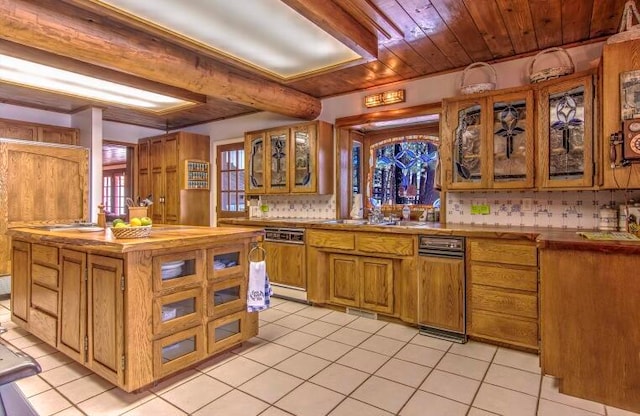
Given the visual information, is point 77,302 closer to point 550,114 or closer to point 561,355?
point 561,355

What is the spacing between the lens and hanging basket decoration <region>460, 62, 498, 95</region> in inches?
126

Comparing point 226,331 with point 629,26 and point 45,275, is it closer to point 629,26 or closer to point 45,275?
point 45,275

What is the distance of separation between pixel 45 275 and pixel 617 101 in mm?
4151

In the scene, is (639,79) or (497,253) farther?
(497,253)

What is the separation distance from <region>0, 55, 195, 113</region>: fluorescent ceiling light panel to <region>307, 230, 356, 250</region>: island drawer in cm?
217

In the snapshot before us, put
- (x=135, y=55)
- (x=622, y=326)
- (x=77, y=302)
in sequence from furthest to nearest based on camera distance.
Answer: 1. (x=135, y=55)
2. (x=77, y=302)
3. (x=622, y=326)

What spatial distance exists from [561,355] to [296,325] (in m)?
2.04

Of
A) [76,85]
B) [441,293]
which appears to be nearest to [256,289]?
[441,293]

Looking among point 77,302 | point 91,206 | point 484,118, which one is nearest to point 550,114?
point 484,118

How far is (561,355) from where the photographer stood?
219 cm

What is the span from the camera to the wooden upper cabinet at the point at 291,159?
425 cm

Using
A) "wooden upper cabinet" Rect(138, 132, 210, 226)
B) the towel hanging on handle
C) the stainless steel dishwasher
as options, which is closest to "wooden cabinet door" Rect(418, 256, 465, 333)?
the stainless steel dishwasher

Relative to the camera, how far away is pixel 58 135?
4859 millimetres

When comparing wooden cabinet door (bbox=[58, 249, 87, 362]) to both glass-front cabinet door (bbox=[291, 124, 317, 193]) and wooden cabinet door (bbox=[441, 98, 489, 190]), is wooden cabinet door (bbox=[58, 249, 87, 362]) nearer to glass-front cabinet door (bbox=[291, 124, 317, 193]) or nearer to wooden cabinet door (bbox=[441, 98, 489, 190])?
glass-front cabinet door (bbox=[291, 124, 317, 193])
